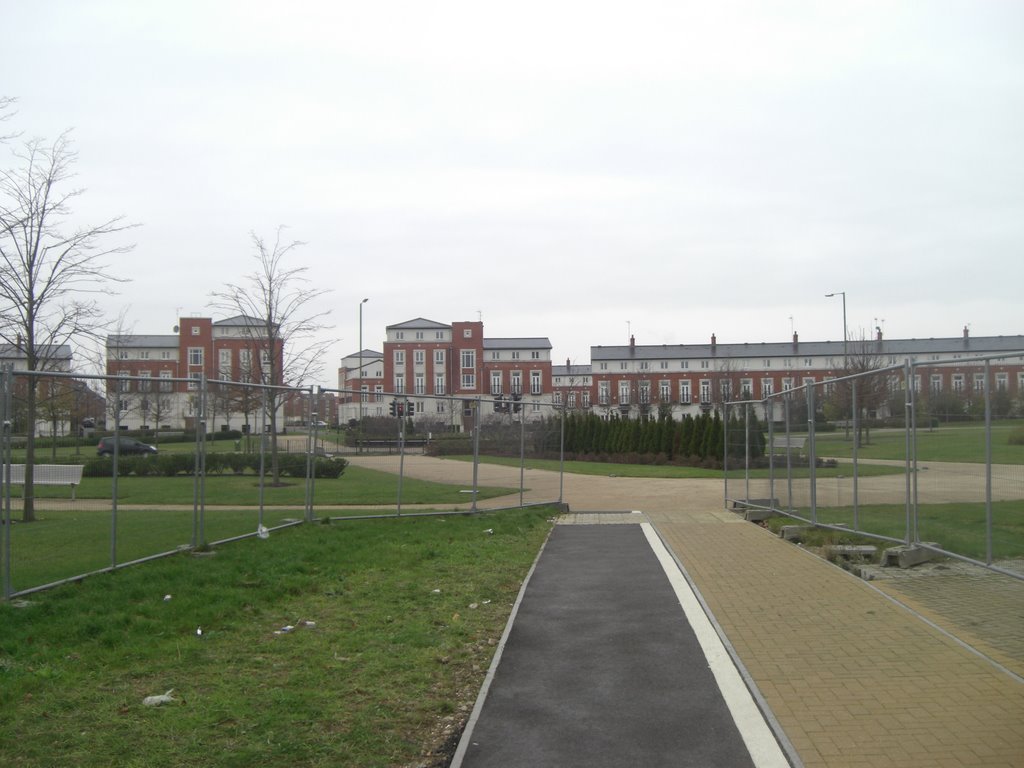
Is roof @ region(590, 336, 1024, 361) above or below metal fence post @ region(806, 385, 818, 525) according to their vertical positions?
above

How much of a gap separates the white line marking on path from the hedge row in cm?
630

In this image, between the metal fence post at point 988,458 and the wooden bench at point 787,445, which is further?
the wooden bench at point 787,445

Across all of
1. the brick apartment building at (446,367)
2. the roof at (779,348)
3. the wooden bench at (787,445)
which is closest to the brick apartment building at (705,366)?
the roof at (779,348)

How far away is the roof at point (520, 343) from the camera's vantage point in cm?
10619

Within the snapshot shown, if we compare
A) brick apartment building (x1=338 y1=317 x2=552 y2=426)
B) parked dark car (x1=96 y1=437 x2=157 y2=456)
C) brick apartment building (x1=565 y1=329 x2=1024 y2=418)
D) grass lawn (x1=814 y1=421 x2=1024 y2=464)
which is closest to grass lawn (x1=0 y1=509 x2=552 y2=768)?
parked dark car (x1=96 y1=437 x2=157 y2=456)

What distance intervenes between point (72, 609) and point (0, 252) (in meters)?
8.32

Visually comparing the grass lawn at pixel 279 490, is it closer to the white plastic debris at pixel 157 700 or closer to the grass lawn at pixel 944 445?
the white plastic debris at pixel 157 700

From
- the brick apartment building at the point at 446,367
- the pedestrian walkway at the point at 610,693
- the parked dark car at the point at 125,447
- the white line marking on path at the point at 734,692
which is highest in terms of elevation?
the brick apartment building at the point at 446,367

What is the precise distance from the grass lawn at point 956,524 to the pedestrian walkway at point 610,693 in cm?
275

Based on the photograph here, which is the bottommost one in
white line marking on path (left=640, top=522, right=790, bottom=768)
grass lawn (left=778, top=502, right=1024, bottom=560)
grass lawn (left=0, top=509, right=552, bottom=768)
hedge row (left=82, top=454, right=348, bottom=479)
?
white line marking on path (left=640, top=522, right=790, bottom=768)

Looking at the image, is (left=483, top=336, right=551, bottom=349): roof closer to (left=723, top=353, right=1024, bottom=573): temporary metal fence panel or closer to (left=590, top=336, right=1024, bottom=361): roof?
(left=590, top=336, right=1024, bottom=361): roof

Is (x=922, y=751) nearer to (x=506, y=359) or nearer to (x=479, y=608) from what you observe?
(x=479, y=608)

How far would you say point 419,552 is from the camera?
11469mm

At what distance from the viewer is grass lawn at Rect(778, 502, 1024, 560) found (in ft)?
25.5
